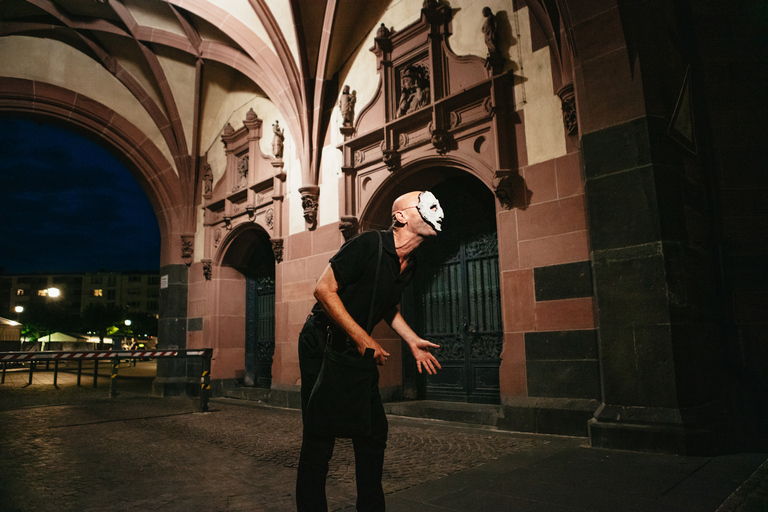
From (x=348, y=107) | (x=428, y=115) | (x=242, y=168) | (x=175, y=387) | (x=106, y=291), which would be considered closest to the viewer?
(x=428, y=115)

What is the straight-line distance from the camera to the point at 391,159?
7.16 m

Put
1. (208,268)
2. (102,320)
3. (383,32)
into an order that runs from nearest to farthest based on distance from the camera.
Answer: (383,32) → (208,268) → (102,320)

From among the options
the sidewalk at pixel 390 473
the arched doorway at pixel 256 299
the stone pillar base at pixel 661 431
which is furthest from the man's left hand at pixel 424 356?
the arched doorway at pixel 256 299

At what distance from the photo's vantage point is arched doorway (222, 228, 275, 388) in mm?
10773

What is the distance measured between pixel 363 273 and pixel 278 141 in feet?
25.3

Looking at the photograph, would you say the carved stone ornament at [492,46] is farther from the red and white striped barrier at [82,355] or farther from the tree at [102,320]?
the tree at [102,320]

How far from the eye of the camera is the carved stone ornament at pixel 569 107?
5066mm

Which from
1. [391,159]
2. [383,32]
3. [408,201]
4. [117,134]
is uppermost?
[117,134]

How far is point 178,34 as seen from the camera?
32.6 ft

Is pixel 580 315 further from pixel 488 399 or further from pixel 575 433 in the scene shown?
pixel 488 399


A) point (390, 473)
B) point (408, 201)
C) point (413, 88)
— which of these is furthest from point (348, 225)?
point (408, 201)

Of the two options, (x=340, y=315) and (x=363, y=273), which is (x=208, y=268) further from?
(x=340, y=315)

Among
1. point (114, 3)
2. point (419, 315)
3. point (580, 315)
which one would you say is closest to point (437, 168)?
point (419, 315)

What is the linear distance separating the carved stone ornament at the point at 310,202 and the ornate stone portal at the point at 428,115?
2.37 feet
